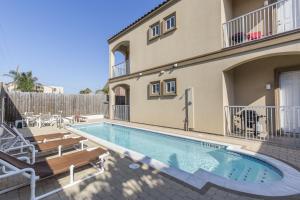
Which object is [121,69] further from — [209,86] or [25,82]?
[25,82]

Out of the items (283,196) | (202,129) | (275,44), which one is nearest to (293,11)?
(275,44)

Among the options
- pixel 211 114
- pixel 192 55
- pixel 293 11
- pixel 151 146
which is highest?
pixel 293 11

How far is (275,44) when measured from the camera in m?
6.60

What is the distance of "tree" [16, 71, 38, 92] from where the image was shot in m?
28.2

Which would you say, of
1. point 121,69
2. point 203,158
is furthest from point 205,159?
point 121,69

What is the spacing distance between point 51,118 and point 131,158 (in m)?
11.4

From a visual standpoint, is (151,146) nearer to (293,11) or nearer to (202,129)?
(202,129)

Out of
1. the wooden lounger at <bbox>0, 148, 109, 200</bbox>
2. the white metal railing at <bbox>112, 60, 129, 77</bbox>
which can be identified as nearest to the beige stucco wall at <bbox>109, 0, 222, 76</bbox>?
the white metal railing at <bbox>112, 60, 129, 77</bbox>

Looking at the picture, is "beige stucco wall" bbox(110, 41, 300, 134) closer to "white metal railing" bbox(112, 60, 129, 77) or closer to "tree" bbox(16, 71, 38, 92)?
"white metal railing" bbox(112, 60, 129, 77)

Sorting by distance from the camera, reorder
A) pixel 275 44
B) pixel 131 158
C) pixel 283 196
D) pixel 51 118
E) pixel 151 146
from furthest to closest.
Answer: pixel 51 118 → pixel 151 146 → pixel 275 44 → pixel 131 158 → pixel 283 196

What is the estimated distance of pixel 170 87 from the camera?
36.5 ft

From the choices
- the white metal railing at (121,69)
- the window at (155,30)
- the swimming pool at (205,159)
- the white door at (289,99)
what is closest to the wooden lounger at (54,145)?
the swimming pool at (205,159)

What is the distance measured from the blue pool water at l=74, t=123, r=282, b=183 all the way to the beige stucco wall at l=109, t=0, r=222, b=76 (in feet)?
15.7

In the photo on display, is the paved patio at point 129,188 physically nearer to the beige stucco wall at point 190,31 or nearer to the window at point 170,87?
the beige stucco wall at point 190,31
